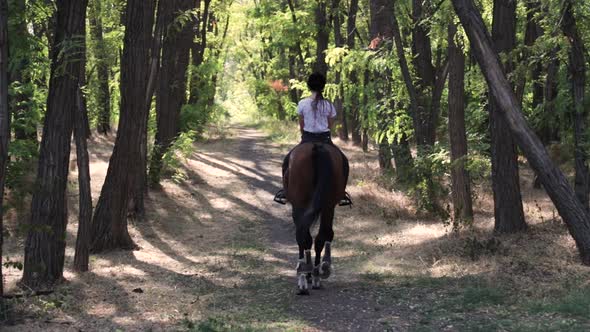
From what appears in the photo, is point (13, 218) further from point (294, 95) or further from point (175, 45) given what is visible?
point (294, 95)

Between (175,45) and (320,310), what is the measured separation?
15087mm

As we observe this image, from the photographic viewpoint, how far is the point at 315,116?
903 centimetres

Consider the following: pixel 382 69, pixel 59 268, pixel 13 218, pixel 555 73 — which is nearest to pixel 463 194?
pixel 382 69

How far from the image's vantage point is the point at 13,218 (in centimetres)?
1661

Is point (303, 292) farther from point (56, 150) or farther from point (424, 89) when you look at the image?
point (424, 89)

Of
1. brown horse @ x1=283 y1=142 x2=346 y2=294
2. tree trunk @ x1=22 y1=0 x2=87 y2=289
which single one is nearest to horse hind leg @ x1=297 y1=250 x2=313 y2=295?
brown horse @ x1=283 y1=142 x2=346 y2=294

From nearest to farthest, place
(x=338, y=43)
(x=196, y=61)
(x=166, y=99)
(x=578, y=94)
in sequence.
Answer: (x=578, y=94) → (x=166, y=99) → (x=338, y=43) → (x=196, y=61)

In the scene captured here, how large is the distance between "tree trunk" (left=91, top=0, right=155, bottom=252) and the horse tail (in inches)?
218

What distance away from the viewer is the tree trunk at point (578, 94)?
379 inches

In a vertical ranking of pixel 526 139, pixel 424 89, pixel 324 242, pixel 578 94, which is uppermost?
pixel 424 89

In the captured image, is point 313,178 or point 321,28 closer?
point 313,178

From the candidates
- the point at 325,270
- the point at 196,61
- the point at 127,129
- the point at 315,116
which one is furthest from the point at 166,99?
the point at 196,61

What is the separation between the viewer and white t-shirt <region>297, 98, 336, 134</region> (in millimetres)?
9016

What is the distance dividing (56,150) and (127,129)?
13.3ft
